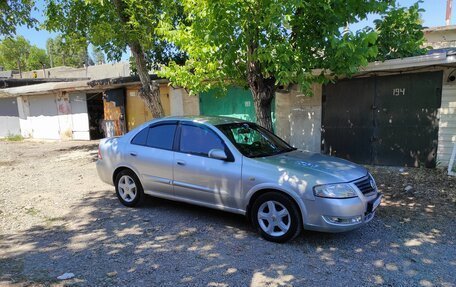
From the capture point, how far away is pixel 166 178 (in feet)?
17.5

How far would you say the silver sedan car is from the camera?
4.11m

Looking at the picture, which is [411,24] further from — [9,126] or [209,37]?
[9,126]

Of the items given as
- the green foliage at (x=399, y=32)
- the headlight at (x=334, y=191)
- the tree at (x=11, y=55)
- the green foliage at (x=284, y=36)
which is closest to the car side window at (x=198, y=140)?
the headlight at (x=334, y=191)

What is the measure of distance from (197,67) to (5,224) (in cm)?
439

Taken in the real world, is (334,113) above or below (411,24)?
below

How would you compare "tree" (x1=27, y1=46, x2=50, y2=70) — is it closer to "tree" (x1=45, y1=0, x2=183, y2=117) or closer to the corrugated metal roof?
the corrugated metal roof

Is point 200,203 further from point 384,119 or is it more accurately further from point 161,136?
point 384,119

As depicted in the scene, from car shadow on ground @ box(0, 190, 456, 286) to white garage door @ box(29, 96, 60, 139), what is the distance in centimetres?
1420

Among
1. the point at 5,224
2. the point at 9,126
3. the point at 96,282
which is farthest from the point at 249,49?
the point at 9,126

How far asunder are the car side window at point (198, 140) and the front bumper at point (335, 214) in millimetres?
1495

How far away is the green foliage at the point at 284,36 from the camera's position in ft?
17.5

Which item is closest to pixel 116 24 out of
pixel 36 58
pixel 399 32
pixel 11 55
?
pixel 399 32

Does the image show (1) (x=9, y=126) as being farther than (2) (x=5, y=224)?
Yes

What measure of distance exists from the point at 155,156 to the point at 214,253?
1923mm
